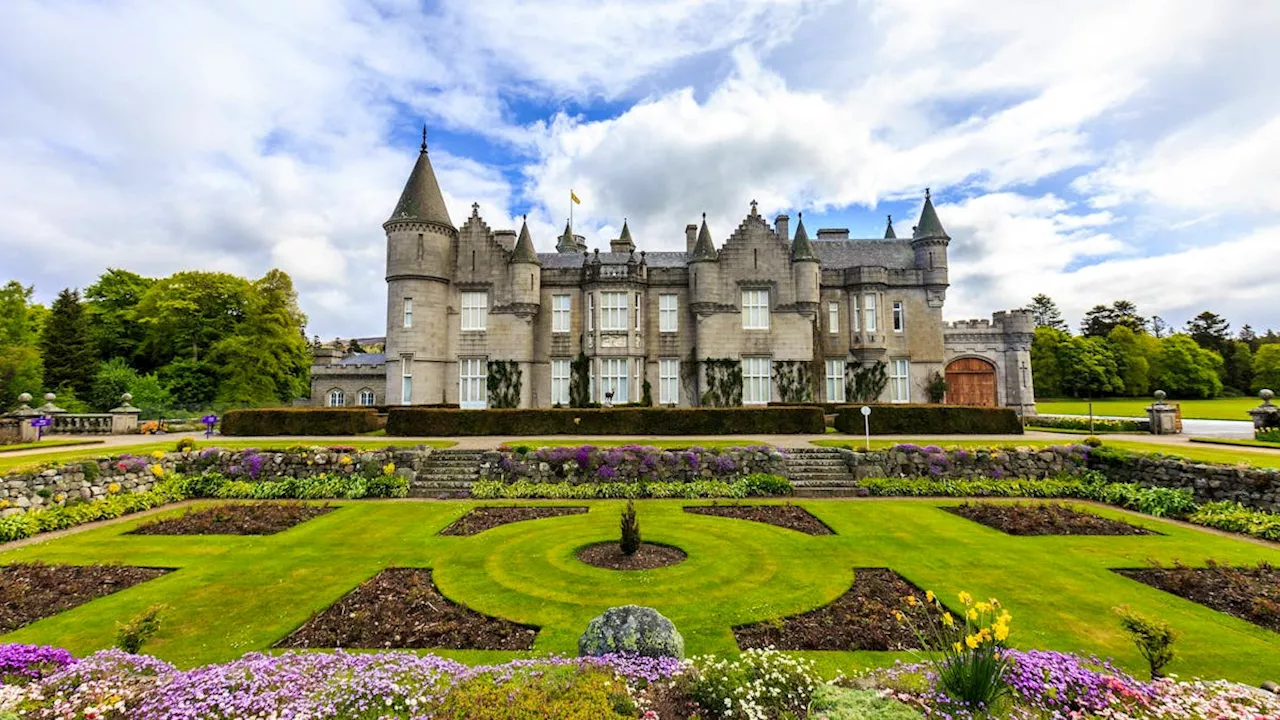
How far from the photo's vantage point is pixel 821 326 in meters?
37.8

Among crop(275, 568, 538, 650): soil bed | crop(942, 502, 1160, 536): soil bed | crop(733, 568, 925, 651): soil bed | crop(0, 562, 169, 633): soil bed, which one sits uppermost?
crop(0, 562, 169, 633): soil bed

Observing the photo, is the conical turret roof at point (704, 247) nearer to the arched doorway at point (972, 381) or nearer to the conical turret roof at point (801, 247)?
the conical turret roof at point (801, 247)

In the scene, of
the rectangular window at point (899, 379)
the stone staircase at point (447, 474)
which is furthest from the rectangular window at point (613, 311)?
the rectangular window at point (899, 379)

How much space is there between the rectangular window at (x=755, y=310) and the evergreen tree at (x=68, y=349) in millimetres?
54305

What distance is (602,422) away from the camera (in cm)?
2620

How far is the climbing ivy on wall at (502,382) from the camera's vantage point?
1412 inches

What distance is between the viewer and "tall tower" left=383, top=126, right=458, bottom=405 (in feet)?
113

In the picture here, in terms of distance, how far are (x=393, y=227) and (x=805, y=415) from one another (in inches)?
1100

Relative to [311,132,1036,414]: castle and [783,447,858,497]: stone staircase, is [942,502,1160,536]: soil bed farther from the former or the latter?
[311,132,1036,414]: castle

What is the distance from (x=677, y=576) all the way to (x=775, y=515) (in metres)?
5.99

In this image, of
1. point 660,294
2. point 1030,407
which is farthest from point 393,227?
point 1030,407

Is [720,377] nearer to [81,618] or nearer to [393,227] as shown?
[393,227]

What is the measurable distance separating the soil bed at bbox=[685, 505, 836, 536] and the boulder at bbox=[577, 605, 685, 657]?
25.4 ft

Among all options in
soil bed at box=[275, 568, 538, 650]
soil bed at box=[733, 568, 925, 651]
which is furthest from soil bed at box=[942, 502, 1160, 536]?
soil bed at box=[275, 568, 538, 650]
